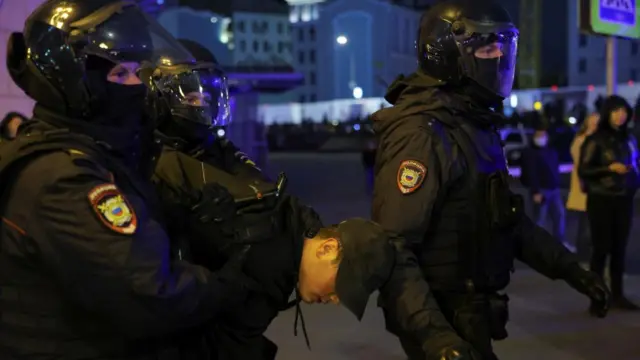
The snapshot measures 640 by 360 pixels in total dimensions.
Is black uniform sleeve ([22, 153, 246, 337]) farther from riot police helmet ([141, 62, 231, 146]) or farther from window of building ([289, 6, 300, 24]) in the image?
window of building ([289, 6, 300, 24])

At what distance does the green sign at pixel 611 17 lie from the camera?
7.51 m

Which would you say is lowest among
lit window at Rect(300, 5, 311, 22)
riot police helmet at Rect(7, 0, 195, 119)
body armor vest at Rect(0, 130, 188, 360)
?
body armor vest at Rect(0, 130, 188, 360)

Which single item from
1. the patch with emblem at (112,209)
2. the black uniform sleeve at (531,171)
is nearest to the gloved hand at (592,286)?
the patch with emblem at (112,209)

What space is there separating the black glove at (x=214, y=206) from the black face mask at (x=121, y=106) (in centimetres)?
24

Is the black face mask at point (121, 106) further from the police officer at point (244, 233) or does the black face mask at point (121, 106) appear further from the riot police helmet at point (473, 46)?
the riot police helmet at point (473, 46)

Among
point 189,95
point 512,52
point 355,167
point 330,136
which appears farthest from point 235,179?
point 330,136

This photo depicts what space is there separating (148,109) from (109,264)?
1.45 ft

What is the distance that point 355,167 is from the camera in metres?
23.8

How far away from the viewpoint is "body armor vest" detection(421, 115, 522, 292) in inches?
112

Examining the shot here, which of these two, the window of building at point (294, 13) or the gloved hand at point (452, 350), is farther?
the window of building at point (294, 13)

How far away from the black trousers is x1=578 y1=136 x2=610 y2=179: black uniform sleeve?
0.17 metres

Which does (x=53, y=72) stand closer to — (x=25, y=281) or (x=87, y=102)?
(x=87, y=102)

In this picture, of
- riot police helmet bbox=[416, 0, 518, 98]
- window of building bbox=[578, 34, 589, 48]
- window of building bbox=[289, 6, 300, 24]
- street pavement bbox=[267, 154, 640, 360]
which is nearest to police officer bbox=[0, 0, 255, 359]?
riot police helmet bbox=[416, 0, 518, 98]

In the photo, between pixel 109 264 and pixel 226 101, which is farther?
pixel 226 101
